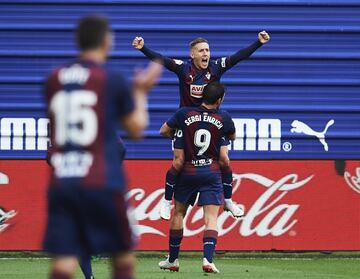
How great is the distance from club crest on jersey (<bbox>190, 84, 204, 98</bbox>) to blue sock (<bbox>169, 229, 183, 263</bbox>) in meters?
1.29

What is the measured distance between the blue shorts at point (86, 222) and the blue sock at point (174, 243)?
5375mm

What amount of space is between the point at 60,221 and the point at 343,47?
→ 9.99 meters

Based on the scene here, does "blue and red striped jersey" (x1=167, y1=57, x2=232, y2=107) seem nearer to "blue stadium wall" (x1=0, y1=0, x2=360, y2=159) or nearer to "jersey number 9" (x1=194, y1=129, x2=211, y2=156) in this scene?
"jersey number 9" (x1=194, y1=129, x2=211, y2=156)

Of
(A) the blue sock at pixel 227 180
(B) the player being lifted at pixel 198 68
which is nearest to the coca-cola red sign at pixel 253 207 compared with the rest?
(A) the blue sock at pixel 227 180

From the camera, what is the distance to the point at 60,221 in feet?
17.5

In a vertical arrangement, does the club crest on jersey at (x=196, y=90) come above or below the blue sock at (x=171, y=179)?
above

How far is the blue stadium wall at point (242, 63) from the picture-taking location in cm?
1440

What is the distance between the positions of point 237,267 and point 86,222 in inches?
258

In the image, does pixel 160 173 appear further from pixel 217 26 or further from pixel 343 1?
pixel 343 1

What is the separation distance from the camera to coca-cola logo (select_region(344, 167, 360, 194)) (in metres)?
13.9

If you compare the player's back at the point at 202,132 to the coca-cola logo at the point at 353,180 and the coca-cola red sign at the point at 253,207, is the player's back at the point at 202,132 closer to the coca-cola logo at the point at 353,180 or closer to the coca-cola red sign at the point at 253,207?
the coca-cola red sign at the point at 253,207

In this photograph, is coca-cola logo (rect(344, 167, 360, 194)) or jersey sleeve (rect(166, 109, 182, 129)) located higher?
jersey sleeve (rect(166, 109, 182, 129))

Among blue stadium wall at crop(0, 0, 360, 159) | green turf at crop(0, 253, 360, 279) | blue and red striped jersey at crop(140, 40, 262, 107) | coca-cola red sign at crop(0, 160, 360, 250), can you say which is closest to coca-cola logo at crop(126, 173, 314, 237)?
coca-cola red sign at crop(0, 160, 360, 250)

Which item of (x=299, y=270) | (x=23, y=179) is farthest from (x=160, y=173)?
(x=299, y=270)
